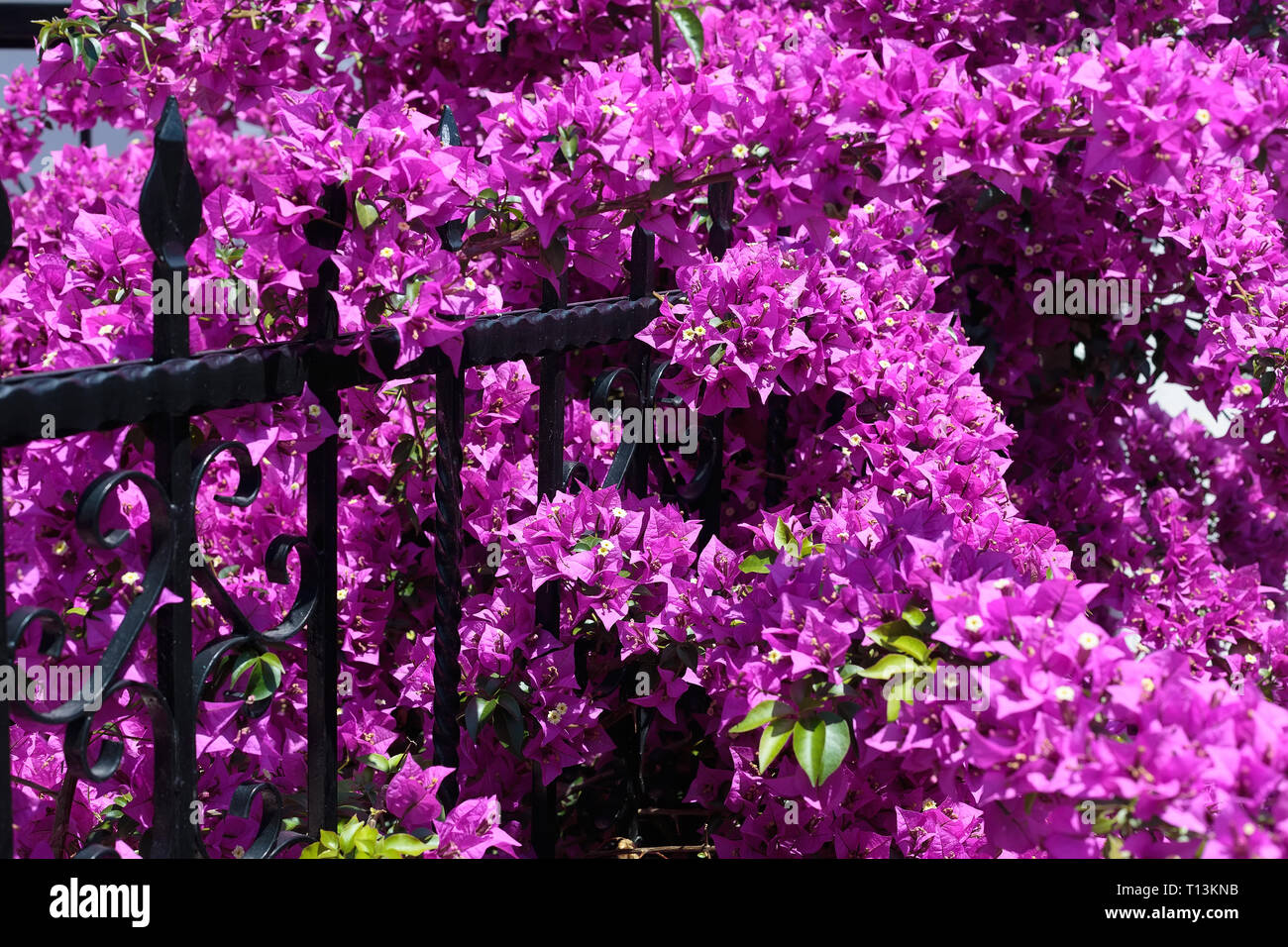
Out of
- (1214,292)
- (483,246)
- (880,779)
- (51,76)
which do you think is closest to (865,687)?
(880,779)

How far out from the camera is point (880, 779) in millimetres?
1663

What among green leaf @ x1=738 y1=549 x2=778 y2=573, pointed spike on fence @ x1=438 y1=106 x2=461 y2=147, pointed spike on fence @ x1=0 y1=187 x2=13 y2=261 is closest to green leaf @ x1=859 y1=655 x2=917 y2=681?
green leaf @ x1=738 y1=549 x2=778 y2=573

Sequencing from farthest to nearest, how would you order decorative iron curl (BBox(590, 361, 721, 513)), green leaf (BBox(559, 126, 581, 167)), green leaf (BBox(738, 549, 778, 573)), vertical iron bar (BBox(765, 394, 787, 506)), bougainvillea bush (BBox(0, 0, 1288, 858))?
vertical iron bar (BBox(765, 394, 787, 506)) < decorative iron curl (BBox(590, 361, 721, 513)) < green leaf (BBox(738, 549, 778, 573)) < green leaf (BBox(559, 126, 581, 167)) < bougainvillea bush (BBox(0, 0, 1288, 858))

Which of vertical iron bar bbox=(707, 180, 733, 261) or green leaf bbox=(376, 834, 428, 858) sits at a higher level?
vertical iron bar bbox=(707, 180, 733, 261)

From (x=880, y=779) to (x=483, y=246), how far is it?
3.01 feet

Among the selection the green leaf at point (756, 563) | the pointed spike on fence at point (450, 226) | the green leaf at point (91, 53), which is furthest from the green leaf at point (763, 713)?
the green leaf at point (91, 53)

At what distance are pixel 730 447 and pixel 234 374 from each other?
1.29m

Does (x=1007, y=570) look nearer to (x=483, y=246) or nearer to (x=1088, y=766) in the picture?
(x=1088, y=766)

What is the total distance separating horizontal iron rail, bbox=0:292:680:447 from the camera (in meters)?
1.08

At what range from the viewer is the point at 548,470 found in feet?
5.87

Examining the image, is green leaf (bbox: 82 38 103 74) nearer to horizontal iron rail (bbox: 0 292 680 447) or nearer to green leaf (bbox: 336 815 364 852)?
horizontal iron rail (bbox: 0 292 680 447)

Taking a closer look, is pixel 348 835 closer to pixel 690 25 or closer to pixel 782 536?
pixel 782 536

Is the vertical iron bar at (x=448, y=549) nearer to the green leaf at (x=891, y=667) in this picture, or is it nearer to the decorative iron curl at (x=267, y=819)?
the decorative iron curl at (x=267, y=819)

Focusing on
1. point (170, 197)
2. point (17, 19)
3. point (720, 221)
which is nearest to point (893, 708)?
point (170, 197)
